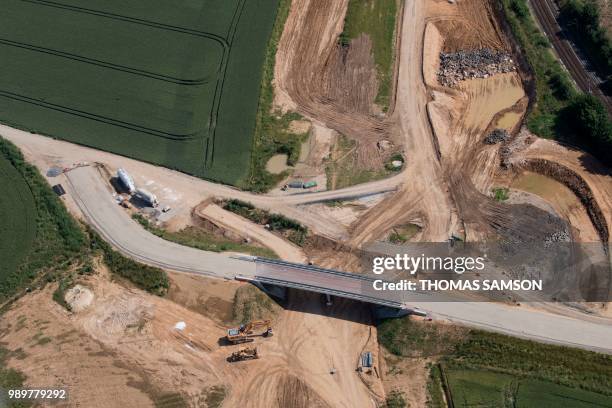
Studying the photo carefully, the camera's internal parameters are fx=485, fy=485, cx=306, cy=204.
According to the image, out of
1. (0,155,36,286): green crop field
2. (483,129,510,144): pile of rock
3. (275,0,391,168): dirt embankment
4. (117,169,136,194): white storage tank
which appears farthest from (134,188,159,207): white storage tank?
(483,129,510,144): pile of rock

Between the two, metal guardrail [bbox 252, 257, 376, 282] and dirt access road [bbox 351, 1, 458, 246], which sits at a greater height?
dirt access road [bbox 351, 1, 458, 246]

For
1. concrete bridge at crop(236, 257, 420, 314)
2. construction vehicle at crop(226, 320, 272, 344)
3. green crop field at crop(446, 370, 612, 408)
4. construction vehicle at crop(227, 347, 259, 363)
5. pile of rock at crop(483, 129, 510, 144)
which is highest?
pile of rock at crop(483, 129, 510, 144)

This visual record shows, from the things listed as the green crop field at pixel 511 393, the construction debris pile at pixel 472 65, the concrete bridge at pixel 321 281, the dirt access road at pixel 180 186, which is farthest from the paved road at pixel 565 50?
the concrete bridge at pixel 321 281

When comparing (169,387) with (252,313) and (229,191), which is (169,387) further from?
(229,191)

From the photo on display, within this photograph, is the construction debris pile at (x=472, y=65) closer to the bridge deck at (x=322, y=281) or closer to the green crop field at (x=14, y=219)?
the bridge deck at (x=322, y=281)

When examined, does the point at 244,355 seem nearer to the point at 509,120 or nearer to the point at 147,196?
the point at 147,196

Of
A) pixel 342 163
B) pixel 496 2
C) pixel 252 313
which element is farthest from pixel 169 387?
pixel 496 2

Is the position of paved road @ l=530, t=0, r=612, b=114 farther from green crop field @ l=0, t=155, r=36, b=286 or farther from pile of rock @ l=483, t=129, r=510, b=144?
green crop field @ l=0, t=155, r=36, b=286
